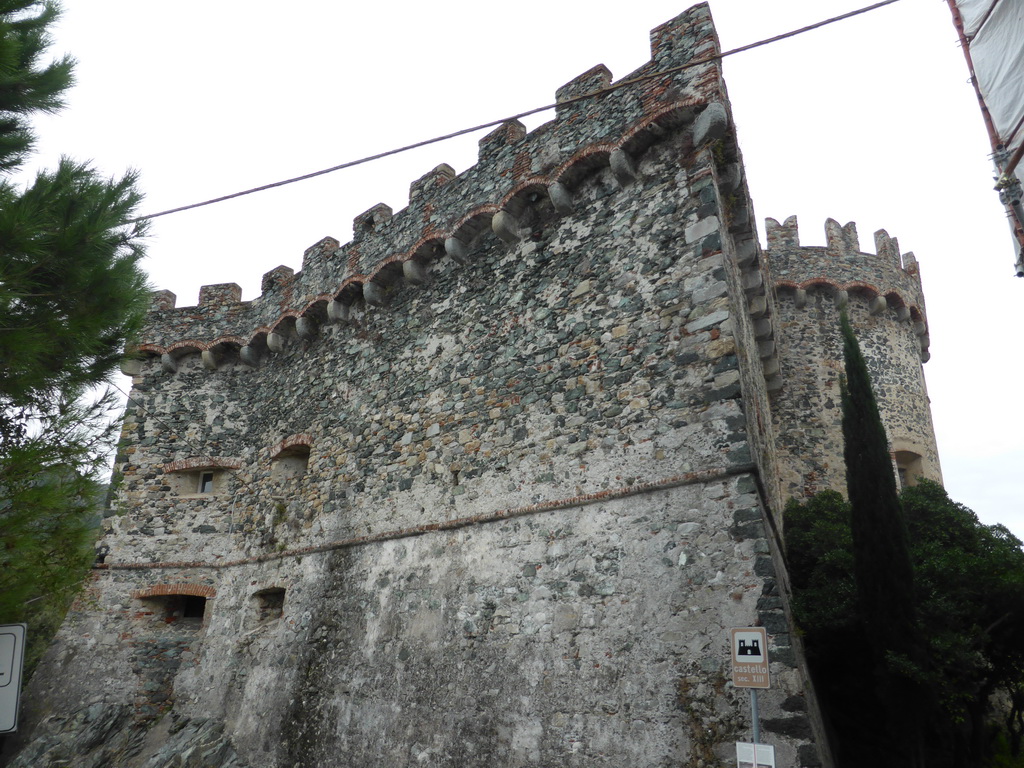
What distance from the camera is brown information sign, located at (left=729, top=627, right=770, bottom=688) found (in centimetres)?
445

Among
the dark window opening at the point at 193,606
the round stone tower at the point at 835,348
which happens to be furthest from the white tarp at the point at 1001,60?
the dark window opening at the point at 193,606

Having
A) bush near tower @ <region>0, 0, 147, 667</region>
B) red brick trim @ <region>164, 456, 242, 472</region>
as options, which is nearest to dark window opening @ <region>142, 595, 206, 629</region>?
red brick trim @ <region>164, 456, 242, 472</region>

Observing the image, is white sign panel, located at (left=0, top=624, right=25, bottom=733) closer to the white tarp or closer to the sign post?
the sign post

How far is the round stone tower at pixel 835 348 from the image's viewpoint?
11.6m

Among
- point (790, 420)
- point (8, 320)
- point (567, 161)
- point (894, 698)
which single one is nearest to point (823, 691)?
point (894, 698)

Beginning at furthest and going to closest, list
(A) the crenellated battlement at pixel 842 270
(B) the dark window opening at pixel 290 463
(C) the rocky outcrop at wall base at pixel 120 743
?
(A) the crenellated battlement at pixel 842 270
(B) the dark window opening at pixel 290 463
(C) the rocky outcrop at wall base at pixel 120 743

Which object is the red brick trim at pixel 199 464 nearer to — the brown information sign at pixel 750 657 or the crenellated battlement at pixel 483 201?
the crenellated battlement at pixel 483 201

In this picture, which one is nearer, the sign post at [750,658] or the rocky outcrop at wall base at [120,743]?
→ the sign post at [750,658]

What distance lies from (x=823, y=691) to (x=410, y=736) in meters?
4.61

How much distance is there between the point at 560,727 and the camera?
5.70 metres

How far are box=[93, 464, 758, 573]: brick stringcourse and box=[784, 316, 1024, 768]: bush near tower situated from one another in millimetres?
2136

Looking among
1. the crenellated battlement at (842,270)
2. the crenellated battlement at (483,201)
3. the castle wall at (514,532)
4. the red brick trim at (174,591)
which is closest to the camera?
the castle wall at (514,532)

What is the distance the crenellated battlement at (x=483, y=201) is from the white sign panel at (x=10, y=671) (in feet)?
18.6

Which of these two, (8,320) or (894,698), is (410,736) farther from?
(8,320)
